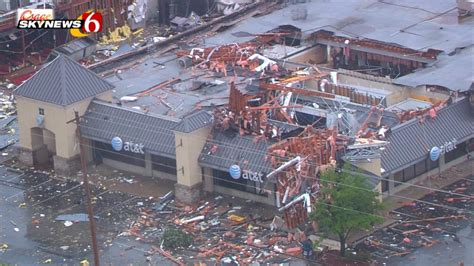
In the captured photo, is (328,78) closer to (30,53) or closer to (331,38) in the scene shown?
(331,38)

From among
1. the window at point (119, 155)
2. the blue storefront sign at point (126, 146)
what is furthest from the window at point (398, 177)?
the window at point (119, 155)

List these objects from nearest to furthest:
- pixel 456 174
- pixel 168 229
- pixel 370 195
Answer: pixel 370 195 → pixel 168 229 → pixel 456 174

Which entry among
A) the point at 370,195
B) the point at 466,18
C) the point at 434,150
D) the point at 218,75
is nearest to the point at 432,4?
the point at 466,18

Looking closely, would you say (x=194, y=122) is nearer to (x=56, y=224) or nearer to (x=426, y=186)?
(x=56, y=224)

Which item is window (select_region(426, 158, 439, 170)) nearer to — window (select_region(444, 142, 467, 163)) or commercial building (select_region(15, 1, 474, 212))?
commercial building (select_region(15, 1, 474, 212))

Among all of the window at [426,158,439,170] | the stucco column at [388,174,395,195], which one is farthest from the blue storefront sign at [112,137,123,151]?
the window at [426,158,439,170]
